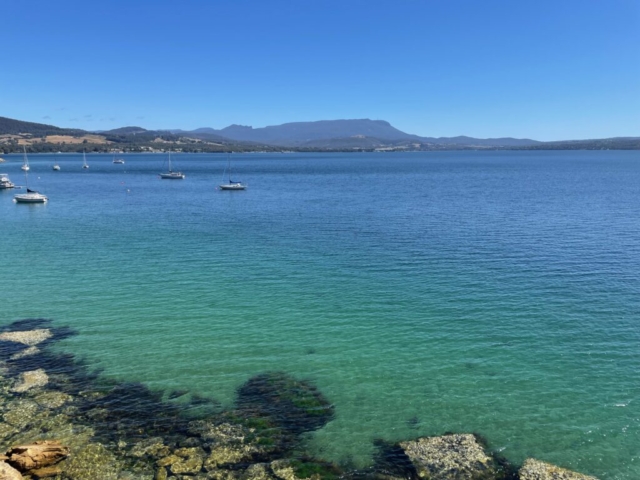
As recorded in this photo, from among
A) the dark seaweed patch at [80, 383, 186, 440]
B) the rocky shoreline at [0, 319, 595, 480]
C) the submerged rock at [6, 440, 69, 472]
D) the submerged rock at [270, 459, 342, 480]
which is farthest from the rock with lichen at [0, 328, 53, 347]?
the submerged rock at [270, 459, 342, 480]

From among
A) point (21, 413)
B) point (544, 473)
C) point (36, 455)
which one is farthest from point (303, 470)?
point (21, 413)

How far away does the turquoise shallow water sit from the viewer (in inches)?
720

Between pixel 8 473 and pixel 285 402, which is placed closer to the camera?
pixel 8 473

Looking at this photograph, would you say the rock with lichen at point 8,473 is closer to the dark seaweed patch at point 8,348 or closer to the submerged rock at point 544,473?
the dark seaweed patch at point 8,348

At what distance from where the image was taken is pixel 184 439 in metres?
16.8

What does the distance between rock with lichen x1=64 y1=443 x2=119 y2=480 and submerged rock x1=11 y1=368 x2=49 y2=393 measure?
19.4 ft

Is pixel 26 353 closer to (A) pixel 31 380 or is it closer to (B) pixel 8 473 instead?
(A) pixel 31 380

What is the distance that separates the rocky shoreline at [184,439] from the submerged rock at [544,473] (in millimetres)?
33

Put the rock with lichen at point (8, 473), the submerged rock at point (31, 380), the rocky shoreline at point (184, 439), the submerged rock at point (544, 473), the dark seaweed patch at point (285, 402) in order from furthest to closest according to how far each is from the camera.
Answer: the submerged rock at point (31, 380) < the dark seaweed patch at point (285, 402) < the rocky shoreline at point (184, 439) < the submerged rock at point (544, 473) < the rock with lichen at point (8, 473)

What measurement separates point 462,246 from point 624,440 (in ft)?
91.8

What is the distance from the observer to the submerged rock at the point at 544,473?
14852 mm

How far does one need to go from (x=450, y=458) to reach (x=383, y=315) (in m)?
12.5

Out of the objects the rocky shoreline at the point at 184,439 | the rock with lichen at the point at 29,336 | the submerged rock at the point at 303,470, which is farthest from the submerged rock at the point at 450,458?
the rock with lichen at the point at 29,336

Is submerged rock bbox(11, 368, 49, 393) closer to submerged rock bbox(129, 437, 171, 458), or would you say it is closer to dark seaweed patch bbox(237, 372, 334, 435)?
submerged rock bbox(129, 437, 171, 458)
